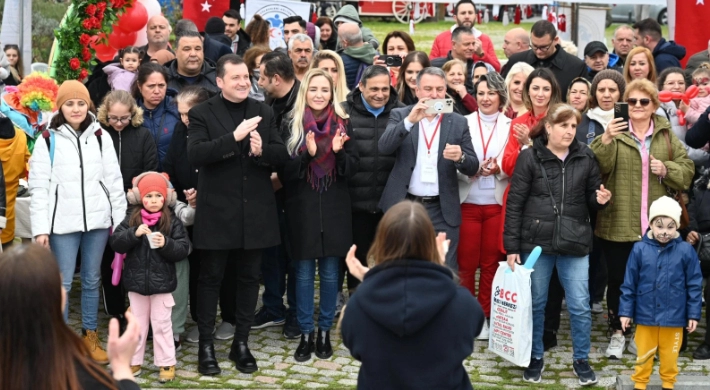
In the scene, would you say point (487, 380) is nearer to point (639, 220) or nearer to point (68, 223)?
point (639, 220)

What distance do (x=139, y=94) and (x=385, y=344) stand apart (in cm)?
482

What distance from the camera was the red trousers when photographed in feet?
25.9

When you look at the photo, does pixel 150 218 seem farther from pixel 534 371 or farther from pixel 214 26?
pixel 214 26

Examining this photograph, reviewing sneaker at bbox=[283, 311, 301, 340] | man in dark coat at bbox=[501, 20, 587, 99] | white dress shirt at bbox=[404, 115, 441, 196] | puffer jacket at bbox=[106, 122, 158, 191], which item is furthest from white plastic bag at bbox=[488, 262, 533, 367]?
man in dark coat at bbox=[501, 20, 587, 99]

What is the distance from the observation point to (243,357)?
7332 mm

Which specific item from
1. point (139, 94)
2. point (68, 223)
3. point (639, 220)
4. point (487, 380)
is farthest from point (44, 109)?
point (639, 220)

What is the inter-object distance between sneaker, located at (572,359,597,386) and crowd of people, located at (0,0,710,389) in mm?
15

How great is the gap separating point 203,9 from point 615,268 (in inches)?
290

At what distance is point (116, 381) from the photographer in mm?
3311

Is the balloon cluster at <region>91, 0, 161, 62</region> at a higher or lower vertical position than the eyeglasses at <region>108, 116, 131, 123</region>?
higher

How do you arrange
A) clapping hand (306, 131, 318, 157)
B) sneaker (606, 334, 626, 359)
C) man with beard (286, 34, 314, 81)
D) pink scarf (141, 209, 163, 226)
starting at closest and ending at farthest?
pink scarf (141, 209, 163, 226) < clapping hand (306, 131, 318, 157) < sneaker (606, 334, 626, 359) < man with beard (286, 34, 314, 81)

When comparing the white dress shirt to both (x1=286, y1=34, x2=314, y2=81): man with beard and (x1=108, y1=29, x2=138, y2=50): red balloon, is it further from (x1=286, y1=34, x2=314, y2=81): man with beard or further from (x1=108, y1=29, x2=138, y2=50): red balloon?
(x1=108, y1=29, x2=138, y2=50): red balloon

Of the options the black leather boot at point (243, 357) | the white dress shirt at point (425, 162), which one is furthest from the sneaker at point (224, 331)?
the white dress shirt at point (425, 162)

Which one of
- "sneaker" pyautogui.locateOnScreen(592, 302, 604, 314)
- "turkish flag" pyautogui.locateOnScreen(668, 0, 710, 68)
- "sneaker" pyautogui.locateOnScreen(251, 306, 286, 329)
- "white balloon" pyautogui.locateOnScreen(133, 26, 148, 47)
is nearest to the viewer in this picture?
"sneaker" pyautogui.locateOnScreen(251, 306, 286, 329)
